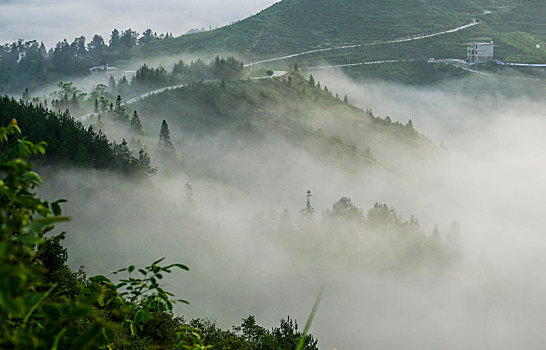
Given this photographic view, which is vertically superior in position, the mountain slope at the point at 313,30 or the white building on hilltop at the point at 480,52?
the mountain slope at the point at 313,30

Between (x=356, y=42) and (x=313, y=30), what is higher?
(x=313, y=30)

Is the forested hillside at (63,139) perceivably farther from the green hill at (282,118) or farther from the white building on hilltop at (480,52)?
the white building on hilltop at (480,52)

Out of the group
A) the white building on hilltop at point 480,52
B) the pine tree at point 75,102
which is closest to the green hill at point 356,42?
the white building on hilltop at point 480,52

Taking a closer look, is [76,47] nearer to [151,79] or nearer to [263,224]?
[151,79]

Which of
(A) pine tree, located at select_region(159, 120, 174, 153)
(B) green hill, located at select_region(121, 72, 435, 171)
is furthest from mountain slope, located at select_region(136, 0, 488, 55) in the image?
(A) pine tree, located at select_region(159, 120, 174, 153)

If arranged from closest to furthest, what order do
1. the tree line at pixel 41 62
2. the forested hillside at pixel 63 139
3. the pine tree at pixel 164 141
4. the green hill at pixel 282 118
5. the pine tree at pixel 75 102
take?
the forested hillside at pixel 63 139 → the pine tree at pixel 164 141 → the pine tree at pixel 75 102 → the green hill at pixel 282 118 → the tree line at pixel 41 62

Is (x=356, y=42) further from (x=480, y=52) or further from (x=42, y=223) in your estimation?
(x=42, y=223)

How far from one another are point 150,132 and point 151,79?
2371cm

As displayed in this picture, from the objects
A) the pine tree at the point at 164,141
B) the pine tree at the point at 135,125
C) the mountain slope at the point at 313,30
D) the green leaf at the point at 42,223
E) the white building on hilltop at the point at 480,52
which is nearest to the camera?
the green leaf at the point at 42,223

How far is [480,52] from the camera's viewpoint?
183 m

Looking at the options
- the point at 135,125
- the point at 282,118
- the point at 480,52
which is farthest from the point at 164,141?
the point at 480,52

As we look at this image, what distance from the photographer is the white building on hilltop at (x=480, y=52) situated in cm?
18225

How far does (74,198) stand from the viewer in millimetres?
57969

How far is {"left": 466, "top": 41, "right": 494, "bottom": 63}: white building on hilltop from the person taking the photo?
18225cm
